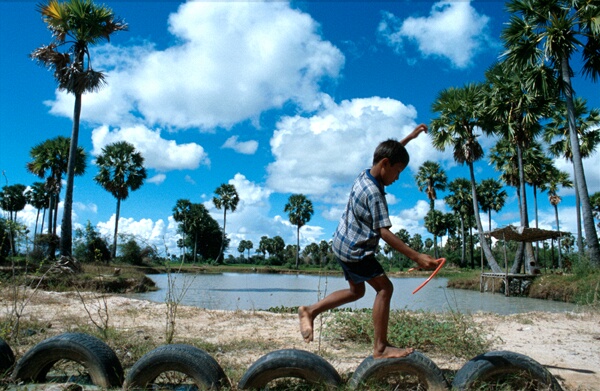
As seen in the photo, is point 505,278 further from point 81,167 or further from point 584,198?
point 81,167

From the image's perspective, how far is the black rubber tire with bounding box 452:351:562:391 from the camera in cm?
293

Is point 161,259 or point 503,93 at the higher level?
point 503,93

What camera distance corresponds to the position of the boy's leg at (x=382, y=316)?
296cm

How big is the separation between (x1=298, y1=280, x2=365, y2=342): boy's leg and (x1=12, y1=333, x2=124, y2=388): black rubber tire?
4.52ft

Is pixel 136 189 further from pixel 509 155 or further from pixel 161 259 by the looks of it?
pixel 161 259

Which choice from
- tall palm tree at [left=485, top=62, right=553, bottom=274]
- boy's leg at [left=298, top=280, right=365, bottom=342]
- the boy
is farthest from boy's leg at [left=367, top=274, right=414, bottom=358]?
tall palm tree at [left=485, top=62, right=553, bottom=274]

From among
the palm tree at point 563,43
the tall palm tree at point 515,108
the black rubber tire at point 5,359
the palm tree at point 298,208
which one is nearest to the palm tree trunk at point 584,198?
the palm tree at point 563,43

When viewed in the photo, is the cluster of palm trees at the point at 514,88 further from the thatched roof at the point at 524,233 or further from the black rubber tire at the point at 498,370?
the black rubber tire at the point at 498,370

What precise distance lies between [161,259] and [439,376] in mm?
2918

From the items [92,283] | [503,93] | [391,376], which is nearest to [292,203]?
[503,93]

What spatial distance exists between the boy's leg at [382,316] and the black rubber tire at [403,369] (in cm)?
4

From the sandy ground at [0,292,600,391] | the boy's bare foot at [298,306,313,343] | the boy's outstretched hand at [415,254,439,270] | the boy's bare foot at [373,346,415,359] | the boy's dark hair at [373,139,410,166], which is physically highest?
the boy's dark hair at [373,139,410,166]

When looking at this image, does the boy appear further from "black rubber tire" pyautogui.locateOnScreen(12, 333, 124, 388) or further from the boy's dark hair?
"black rubber tire" pyautogui.locateOnScreen(12, 333, 124, 388)

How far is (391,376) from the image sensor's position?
3.23 m
